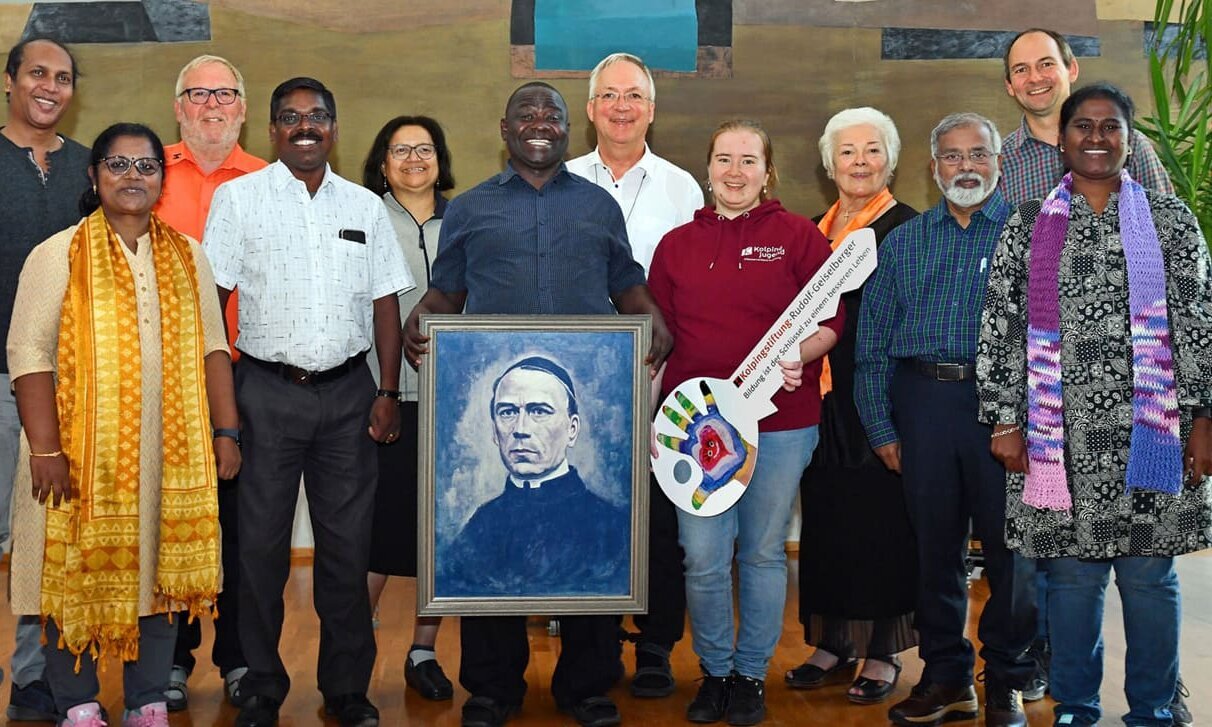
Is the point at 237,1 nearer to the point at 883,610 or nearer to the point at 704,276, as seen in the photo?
the point at 704,276

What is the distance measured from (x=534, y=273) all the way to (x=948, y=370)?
47.9 inches

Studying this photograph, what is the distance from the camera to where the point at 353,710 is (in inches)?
147

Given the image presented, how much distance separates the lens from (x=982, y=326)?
349 cm

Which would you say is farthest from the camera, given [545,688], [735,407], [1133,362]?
[545,688]

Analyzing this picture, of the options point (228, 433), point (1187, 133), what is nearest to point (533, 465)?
point (228, 433)

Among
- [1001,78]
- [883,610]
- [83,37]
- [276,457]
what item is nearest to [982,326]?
[883,610]

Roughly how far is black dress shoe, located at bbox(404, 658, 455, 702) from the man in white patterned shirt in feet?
1.08

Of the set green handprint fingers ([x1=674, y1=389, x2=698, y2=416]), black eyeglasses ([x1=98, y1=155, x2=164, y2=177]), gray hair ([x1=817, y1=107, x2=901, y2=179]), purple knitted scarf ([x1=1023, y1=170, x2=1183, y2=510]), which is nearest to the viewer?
purple knitted scarf ([x1=1023, y1=170, x2=1183, y2=510])

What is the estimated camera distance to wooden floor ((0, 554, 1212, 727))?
387cm

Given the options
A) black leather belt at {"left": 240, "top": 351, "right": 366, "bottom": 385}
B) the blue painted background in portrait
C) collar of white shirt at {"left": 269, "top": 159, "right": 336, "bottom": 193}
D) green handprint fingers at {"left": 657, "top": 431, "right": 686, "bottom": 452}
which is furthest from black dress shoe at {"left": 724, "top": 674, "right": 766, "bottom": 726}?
collar of white shirt at {"left": 269, "top": 159, "right": 336, "bottom": 193}

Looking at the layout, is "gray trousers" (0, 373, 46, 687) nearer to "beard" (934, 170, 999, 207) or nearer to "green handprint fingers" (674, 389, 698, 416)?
"green handprint fingers" (674, 389, 698, 416)

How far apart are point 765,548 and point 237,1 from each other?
4086 millimetres

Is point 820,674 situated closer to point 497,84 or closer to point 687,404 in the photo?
point 687,404

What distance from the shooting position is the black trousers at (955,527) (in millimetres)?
3639
